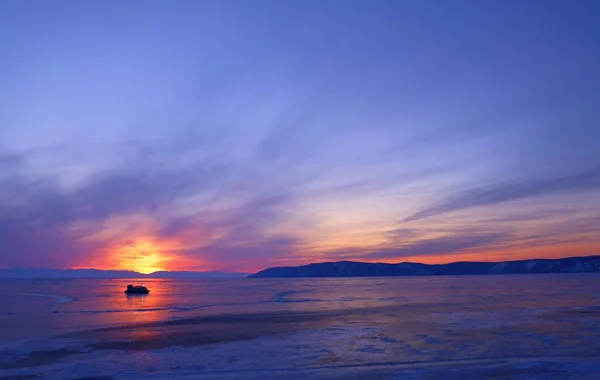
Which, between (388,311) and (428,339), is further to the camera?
(388,311)

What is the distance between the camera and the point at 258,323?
29.0m

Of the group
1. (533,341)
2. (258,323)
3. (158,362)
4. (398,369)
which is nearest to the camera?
(398,369)

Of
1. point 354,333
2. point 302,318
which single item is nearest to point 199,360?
point 354,333

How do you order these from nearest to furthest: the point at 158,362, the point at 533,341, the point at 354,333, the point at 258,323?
the point at 158,362 → the point at 533,341 → the point at 354,333 → the point at 258,323

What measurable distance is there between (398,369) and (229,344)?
8.19m

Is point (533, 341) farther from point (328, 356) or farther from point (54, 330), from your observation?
point (54, 330)

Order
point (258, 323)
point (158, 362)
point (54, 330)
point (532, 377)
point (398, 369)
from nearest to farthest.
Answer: point (532, 377) < point (398, 369) < point (158, 362) < point (54, 330) < point (258, 323)

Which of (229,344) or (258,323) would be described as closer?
(229,344)

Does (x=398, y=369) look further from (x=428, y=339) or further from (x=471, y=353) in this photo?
(x=428, y=339)

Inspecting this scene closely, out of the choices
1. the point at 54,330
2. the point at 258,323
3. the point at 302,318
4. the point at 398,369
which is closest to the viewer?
the point at 398,369

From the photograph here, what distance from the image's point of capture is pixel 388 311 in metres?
35.7

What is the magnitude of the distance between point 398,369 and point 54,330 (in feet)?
63.0

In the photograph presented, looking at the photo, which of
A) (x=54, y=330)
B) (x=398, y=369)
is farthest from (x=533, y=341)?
(x=54, y=330)

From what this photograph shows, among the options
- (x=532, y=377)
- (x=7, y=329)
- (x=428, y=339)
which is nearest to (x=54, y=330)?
(x=7, y=329)
